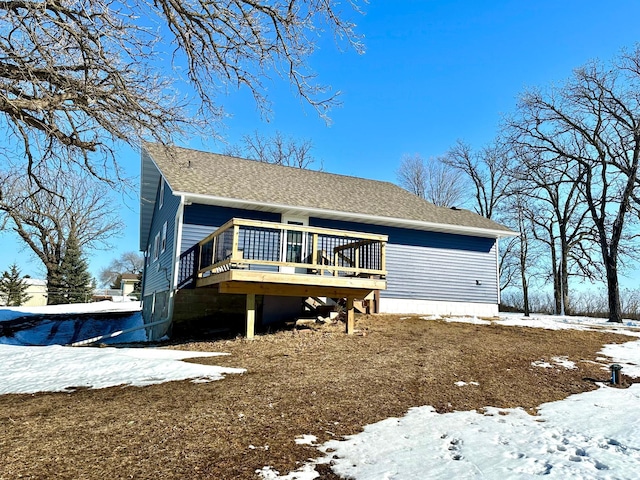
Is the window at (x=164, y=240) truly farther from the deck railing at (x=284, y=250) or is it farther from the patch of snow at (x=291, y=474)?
the patch of snow at (x=291, y=474)

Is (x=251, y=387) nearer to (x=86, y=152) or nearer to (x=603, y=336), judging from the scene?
(x=86, y=152)

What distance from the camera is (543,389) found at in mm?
5809

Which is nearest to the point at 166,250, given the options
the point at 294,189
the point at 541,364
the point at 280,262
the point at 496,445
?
the point at 294,189

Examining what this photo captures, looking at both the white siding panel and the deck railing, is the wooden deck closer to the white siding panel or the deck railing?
the deck railing

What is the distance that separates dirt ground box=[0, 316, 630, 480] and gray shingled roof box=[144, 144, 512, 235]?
194 inches

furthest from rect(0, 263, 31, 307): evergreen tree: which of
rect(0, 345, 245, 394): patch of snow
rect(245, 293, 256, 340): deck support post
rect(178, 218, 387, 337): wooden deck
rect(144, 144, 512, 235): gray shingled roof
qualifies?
rect(245, 293, 256, 340): deck support post

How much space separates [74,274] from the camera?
29.8 meters

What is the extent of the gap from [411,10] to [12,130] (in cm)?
682

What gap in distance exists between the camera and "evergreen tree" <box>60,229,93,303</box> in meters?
29.4

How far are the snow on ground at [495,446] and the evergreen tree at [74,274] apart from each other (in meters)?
30.6

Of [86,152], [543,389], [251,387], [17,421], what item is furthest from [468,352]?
[86,152]

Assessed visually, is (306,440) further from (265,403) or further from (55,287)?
(55,287)

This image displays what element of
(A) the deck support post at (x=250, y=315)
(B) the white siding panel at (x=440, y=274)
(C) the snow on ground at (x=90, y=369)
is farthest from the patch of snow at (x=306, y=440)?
(B) the white siding panel at (x=440, y=274)

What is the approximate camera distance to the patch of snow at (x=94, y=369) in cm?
598
